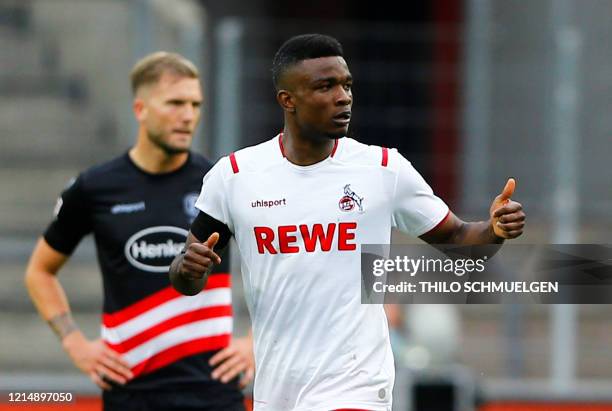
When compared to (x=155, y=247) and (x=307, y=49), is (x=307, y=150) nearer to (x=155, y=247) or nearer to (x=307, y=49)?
(x=307, y=49)

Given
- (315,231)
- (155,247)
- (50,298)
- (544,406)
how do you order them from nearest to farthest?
(315,231), (155,247), (50,298), (544,406)

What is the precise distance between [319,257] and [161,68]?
1776mm

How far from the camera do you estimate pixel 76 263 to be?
9969 mm

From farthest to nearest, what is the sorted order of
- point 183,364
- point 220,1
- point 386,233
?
point 220,1 < point 183,364 < point 386,233

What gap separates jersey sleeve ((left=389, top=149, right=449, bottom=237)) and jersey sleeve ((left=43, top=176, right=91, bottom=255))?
1716mm

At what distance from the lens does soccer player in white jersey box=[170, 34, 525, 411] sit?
16.3ft

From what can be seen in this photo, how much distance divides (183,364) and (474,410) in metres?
3.01

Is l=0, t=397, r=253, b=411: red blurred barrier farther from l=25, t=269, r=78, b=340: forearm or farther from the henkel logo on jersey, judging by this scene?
the henkel logo on jersey

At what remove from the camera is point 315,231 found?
4.99 meters

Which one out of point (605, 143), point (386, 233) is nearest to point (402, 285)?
point (386, 233)

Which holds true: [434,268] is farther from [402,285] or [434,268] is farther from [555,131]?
[555,131]

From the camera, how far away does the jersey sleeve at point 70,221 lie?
6.27 m

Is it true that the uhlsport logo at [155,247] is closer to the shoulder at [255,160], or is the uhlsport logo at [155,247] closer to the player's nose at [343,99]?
the shoulder at [255,160]

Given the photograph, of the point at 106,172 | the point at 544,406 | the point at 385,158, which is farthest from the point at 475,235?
the point at 544,406
